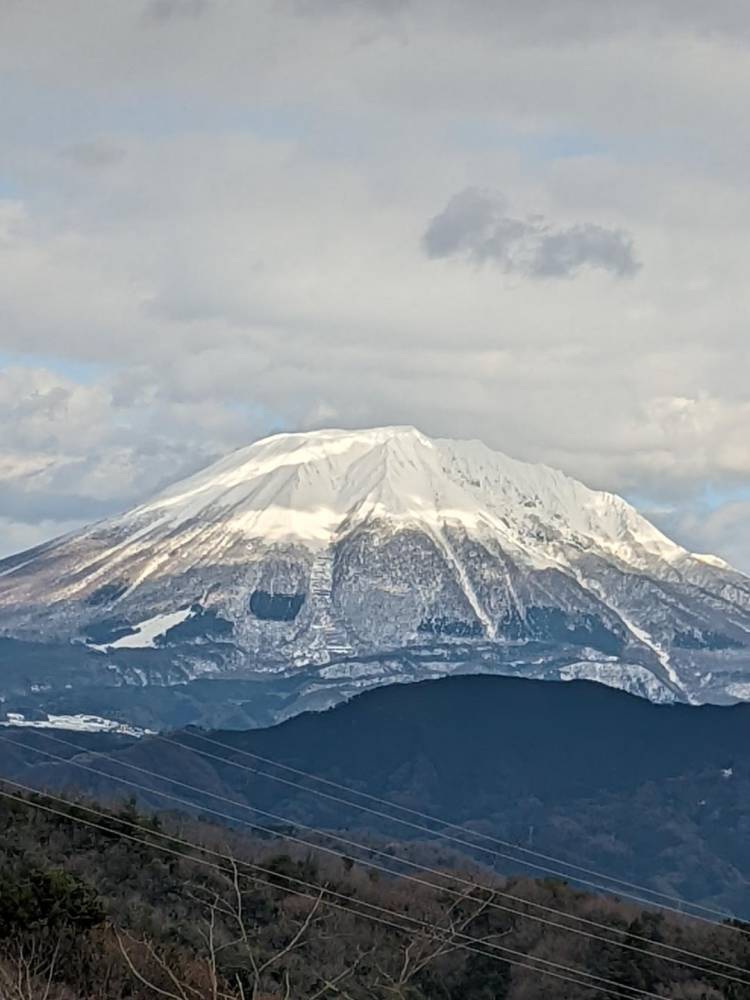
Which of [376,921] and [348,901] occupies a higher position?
[348,901]

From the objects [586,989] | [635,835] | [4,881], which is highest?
[4,881]

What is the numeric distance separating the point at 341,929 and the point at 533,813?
149m

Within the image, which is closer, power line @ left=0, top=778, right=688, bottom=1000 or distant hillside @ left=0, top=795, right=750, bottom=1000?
distant hillside @ left=0, top=795, right=750, bottom=1000

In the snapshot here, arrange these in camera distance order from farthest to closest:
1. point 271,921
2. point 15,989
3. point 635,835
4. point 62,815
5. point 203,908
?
point 635,835 < point 62,815 < point 271,921 < point 203,908 < point 15,989

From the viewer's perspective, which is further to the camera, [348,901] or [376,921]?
[348,901]

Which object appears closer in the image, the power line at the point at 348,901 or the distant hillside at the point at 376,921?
the distant hillside at the point at 376,921

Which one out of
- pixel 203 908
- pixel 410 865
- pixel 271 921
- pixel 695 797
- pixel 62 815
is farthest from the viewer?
pixel 695 797

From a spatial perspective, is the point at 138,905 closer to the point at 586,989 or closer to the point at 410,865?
the point at 586,989

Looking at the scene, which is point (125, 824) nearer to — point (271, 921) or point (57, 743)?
point (271, 921)

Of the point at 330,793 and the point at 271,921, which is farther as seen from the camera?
the point at 330,793

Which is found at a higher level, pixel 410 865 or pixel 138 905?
pixel 138 905

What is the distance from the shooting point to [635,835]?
17575 centimetres

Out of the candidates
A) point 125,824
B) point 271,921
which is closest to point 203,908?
point 271,921

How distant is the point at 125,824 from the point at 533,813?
145 m
